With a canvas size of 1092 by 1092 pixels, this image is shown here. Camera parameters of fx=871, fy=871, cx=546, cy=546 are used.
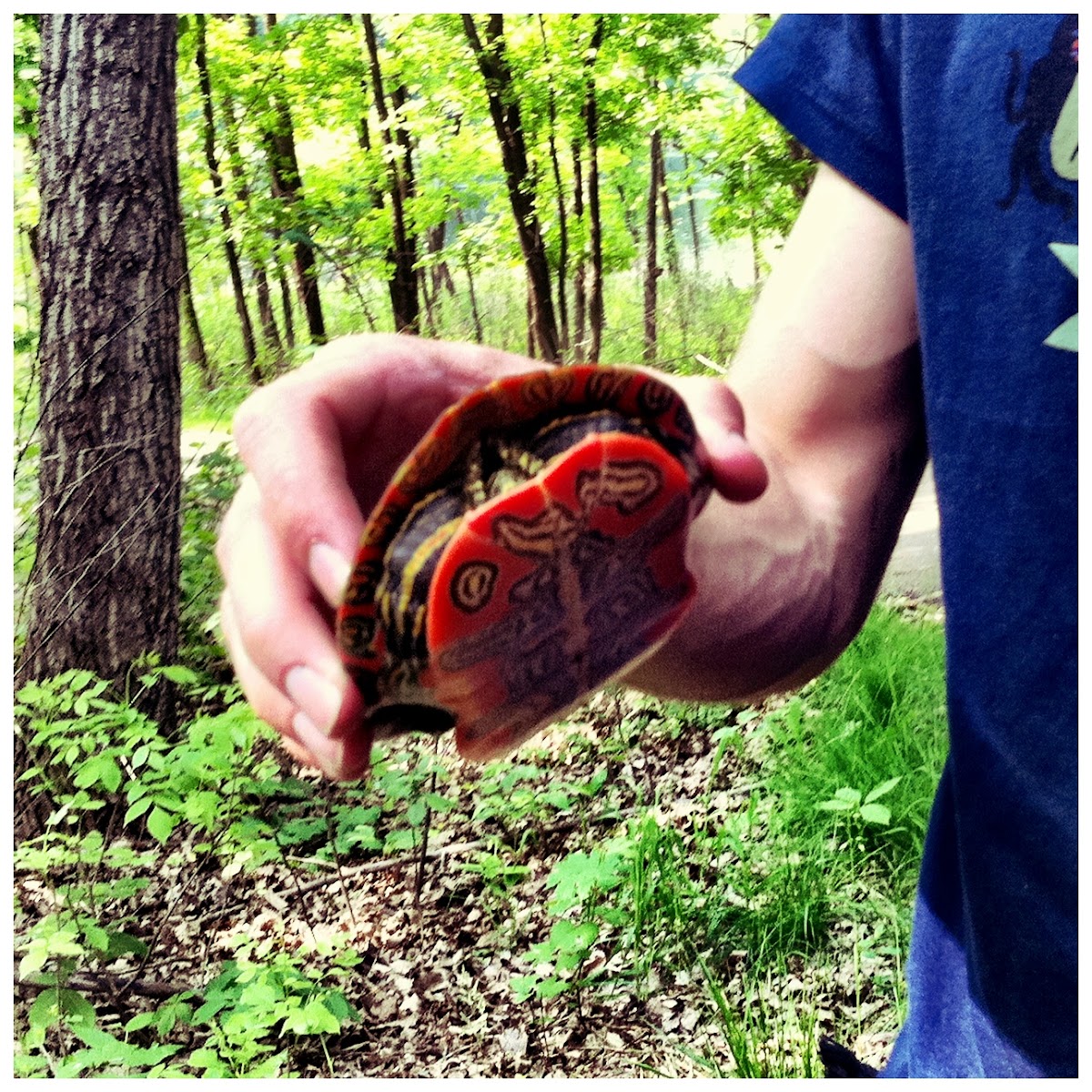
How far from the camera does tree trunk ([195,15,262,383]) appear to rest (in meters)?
1.22

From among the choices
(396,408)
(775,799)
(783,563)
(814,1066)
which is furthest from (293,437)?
(775,799)

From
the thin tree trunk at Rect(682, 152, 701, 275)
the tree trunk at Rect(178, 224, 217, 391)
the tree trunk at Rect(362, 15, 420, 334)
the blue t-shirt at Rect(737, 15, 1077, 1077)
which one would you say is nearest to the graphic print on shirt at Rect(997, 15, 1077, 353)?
the blue t-shirt at Rect(737, 15, 1077, 1077)

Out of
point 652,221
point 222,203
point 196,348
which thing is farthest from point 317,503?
point 652,221

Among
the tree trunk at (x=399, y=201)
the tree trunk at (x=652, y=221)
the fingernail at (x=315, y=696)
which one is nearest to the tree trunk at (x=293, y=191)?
the tree trunk at (x=399, y=201)

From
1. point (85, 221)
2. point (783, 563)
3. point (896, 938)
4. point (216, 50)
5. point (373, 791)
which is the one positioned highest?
point (216, 50)

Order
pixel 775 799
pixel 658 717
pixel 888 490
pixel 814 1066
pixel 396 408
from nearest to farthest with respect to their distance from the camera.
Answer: pixel 396 408 → pixel 888 490 → pixel 814 1066 → pixel 775 799 → pixel 658 717

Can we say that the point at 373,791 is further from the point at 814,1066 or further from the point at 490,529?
the point at 490,529

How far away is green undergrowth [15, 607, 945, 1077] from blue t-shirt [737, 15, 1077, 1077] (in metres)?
0.45

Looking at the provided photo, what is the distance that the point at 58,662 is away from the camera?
0.97 m

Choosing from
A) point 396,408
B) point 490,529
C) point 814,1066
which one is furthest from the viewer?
point 814,1066

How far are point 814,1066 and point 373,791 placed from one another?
0.54 meters

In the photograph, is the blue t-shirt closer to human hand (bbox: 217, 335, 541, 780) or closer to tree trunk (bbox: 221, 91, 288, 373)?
human hand (bbox: 217, 335, 541, 780)

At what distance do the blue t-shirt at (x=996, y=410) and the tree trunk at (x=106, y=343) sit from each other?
0.77m

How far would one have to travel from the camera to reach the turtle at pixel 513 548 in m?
0.24
